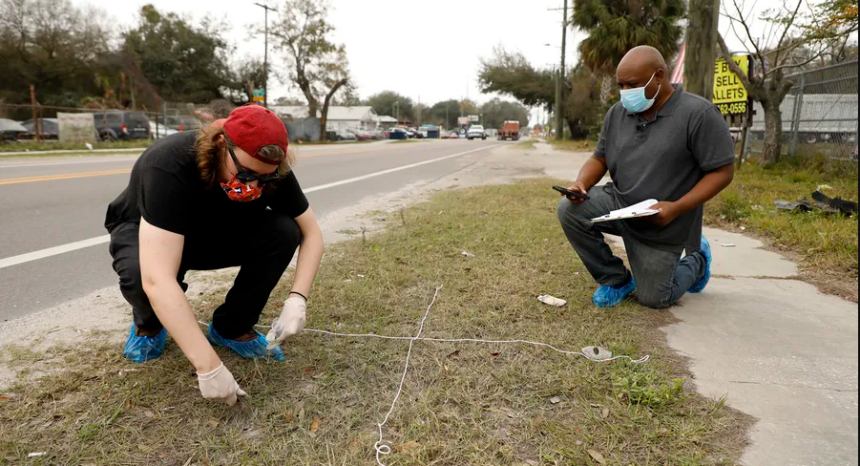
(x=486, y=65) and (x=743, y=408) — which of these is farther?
(x=486, y=65)

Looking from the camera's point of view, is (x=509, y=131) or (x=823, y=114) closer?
(x=823, y=114)

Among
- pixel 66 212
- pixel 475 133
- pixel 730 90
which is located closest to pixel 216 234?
pixel 66 212

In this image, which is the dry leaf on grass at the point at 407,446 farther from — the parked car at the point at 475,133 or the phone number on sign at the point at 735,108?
the parked car at the point at 475,133

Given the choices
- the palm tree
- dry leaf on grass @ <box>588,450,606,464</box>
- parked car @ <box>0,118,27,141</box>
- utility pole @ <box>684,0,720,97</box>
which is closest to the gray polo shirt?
dry leaf on grass @ <box>588,450,606,464</box>

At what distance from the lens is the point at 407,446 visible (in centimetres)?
186

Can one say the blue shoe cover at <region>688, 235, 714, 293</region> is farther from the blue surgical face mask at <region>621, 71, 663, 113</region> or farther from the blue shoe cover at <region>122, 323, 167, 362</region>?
the blue shoe cover at <region>122, 323, 167, 362</region>

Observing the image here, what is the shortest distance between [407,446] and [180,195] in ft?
3.91

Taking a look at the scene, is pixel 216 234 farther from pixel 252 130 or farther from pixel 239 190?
pixel 252 130

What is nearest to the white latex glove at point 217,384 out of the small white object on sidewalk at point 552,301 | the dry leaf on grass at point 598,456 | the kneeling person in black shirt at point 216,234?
the kneeling person in black shirt at point 216,234

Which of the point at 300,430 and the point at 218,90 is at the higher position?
the point at 218,90

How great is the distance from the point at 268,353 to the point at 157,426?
58 centimetres

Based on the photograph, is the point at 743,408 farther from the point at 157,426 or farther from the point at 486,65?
the point at 486,65

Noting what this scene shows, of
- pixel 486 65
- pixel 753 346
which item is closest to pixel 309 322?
pixel 753 346

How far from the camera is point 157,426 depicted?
1.97 metres
